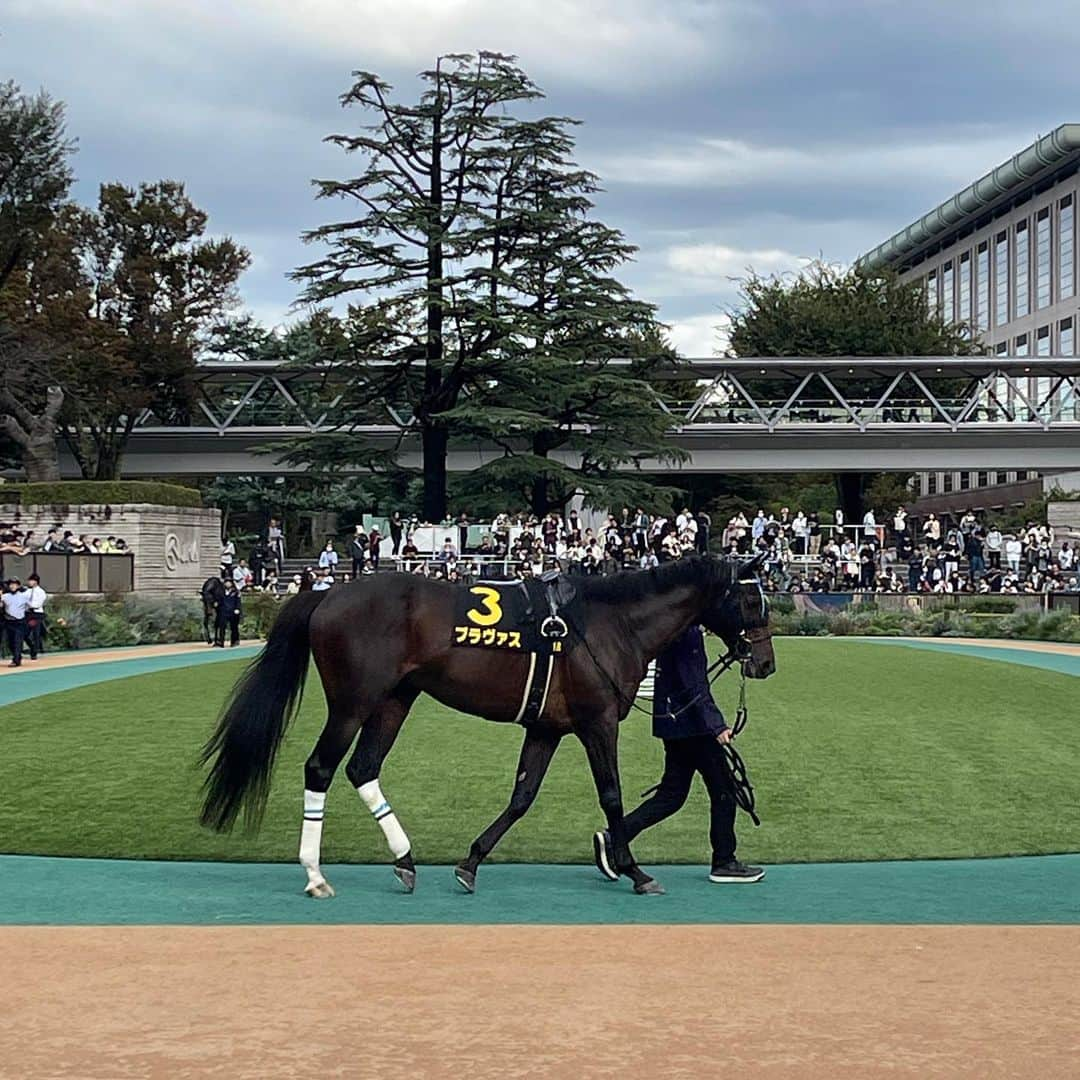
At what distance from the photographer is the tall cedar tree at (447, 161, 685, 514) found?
46562 millimetres

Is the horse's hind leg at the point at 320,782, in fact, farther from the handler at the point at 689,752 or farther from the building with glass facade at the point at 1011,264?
the building with glass facade at the point at 1011,264

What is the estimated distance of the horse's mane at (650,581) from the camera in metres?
8.16

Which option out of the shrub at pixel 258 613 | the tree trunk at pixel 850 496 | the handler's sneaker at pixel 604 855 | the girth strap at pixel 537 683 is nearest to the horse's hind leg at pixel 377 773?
the girth strap at pixel 537 683

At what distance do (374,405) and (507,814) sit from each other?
4310 cm

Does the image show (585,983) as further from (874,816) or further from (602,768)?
(874,816)

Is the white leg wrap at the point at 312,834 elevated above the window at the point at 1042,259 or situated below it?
below

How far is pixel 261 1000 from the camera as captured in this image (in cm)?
573

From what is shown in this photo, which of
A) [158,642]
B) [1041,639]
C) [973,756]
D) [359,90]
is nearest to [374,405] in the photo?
[359,90]

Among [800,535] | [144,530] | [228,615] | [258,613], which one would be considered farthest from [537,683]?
[800,535]

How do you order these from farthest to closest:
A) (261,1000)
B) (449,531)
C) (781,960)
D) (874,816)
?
1. (449,531)
2. (874,816)
3. (781,960)
4. (261,1000)

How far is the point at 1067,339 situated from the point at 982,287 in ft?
41.2

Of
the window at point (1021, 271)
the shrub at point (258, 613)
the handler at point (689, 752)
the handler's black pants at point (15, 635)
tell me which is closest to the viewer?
the handler at point (689, 752)

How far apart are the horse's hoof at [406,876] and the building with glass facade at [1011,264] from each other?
63.3 metres

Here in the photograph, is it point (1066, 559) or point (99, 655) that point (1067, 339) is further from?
point (99, 655)
